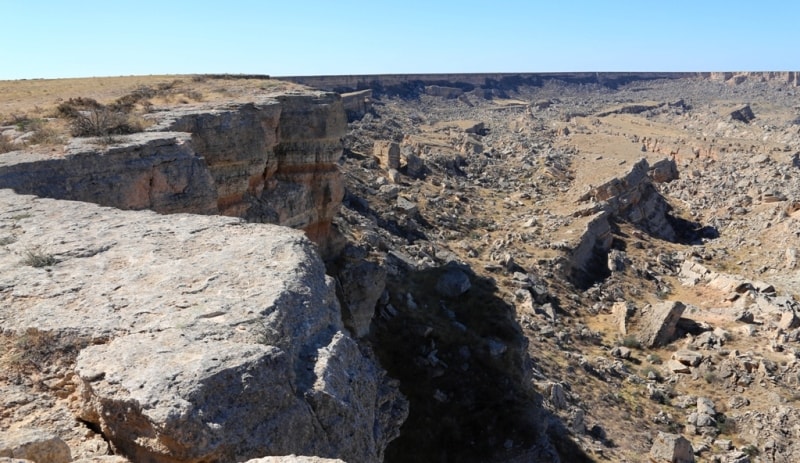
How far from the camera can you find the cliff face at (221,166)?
782 centimetres

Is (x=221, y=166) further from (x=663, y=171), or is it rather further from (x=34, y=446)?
(x=663, y=171)

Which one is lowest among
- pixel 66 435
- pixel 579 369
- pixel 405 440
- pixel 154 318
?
pixel 579 369

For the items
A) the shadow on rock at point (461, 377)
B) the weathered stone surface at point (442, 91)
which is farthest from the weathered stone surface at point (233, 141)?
the weathered stone surface at point (442, 91)

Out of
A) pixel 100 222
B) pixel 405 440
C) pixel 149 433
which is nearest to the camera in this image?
pixel 149 433

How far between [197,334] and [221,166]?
8.16 metres

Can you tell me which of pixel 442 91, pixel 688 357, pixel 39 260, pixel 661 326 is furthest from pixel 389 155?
pixel 442 91

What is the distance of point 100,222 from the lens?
19.9ft

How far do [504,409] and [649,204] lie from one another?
22.2 m

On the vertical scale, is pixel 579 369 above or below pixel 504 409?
below

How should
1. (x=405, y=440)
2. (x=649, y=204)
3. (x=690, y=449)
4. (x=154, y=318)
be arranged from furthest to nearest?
(x=649, y=204)
(x=690, y=449)
(x=405, y=440)
(x=154, y=318)

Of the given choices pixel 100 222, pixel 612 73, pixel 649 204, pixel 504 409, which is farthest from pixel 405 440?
pixel 612 73

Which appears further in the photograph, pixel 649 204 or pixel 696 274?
pixel 649 204

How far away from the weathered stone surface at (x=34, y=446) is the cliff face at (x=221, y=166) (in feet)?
16.5

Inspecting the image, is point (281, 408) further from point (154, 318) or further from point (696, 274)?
point (696, 274)
